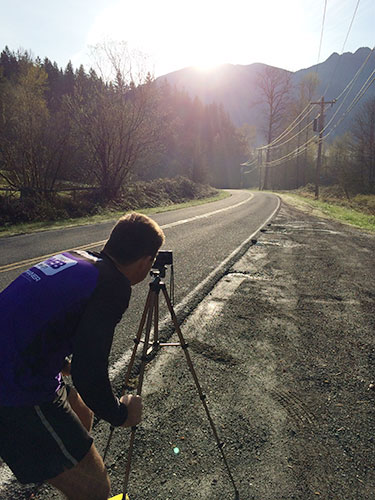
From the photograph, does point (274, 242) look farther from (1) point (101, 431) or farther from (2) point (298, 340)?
(1) point (101, 431)

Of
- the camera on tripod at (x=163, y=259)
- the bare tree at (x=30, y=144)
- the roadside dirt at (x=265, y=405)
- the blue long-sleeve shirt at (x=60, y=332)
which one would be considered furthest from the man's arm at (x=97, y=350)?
the bare tree at (x=30, y=144)

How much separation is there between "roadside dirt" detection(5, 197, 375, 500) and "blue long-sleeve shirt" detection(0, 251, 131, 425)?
0.97 metres

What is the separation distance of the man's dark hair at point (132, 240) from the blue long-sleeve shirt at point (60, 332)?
15 cm

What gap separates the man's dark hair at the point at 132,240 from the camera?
167cm

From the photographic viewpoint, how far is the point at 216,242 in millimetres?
9664

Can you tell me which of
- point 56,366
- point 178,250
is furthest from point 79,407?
point 178,250

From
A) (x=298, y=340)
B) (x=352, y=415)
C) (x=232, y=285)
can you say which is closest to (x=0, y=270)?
(x=232, y=285)

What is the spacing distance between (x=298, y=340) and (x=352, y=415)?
51.5 inches

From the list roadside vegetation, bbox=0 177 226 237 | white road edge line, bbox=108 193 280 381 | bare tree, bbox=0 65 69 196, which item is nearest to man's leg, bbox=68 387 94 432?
white road edge line, bbox=108 193 280 381

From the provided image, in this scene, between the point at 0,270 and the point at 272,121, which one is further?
the point at 272,121

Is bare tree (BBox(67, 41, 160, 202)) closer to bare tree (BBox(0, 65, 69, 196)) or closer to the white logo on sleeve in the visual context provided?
bare tree (BBox(0, 65, 69, 196))

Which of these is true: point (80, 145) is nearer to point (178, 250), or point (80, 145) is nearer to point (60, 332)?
point (178, 250)

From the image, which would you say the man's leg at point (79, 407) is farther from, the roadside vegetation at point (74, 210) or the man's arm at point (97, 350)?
the roadside vegetation at point (74, 210)

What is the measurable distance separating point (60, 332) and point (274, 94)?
211 feet
